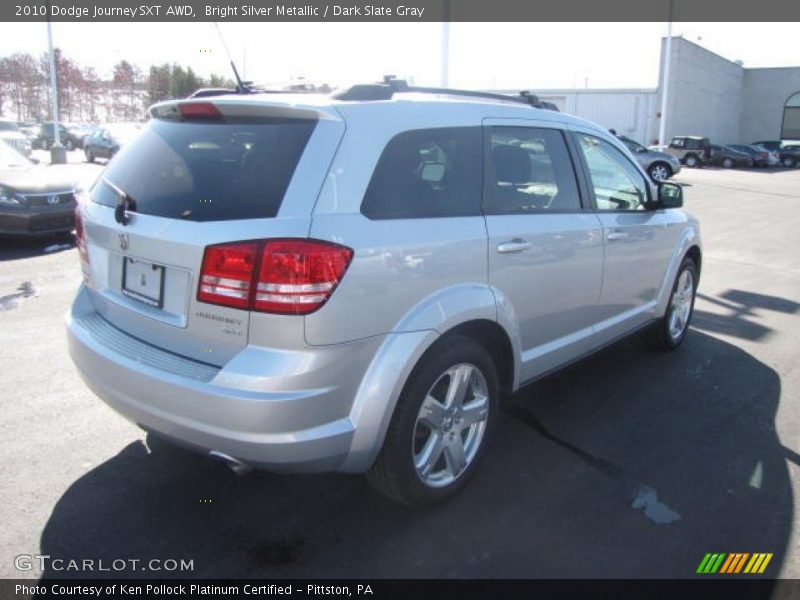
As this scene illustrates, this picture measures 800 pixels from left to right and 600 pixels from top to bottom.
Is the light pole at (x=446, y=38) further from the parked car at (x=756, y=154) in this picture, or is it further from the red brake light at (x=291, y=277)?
the parked car at (x=756, y=154)

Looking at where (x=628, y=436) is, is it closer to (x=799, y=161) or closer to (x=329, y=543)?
(x=329, y=543)

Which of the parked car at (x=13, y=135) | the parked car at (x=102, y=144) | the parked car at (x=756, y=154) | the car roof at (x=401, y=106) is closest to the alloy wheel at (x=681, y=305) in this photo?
the car roof at (x=401, y=106)

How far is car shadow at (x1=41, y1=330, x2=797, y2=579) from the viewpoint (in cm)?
285

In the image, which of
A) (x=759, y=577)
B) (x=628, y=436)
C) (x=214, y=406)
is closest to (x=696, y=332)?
(x=628, y=436)

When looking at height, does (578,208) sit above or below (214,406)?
above

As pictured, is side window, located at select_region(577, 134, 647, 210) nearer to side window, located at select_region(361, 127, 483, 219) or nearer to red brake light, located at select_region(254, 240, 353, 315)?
side window, located at select_region(361, 127, 483, 219)

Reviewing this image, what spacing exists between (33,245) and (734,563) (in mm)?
9573

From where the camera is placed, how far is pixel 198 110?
3.03 m

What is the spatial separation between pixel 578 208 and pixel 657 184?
147 centimetres

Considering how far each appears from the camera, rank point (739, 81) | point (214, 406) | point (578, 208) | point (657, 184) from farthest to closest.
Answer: point (739, 81) → point (657, 184) → point (578, 208) → point (214, 406)

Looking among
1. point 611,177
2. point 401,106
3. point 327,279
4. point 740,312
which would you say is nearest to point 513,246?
point 401,106

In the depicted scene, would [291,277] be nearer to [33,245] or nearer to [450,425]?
[450,425]

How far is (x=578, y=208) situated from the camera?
402 centimetres

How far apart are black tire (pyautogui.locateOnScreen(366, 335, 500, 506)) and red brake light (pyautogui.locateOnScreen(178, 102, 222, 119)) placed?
141cm
